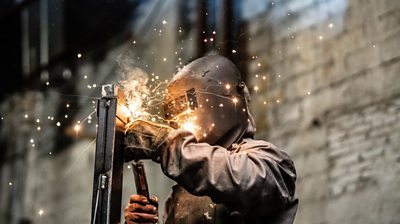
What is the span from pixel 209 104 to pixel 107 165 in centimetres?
56

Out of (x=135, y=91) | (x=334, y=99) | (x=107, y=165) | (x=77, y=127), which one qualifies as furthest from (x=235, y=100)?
(x=77, y=127)

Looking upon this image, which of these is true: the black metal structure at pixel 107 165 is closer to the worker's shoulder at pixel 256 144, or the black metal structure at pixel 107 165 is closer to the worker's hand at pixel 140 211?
the worker's hand at pixel 140 211

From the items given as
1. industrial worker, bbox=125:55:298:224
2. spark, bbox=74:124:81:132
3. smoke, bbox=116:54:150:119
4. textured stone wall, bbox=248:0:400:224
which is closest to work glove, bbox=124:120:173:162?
industrial worker, bbox=125:55:298:224

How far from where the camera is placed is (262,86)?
192 inches

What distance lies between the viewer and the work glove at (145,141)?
2688 mm

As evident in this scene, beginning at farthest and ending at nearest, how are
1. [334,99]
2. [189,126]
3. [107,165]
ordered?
[334,99] < [189,126] < [107,165]

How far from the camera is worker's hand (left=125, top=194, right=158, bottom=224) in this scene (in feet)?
9.66

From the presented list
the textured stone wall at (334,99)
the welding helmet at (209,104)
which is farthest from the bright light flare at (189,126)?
the textured stone wall at (334,99)

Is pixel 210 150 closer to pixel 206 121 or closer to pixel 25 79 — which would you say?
pixel 206 121

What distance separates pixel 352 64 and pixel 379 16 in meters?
0.29

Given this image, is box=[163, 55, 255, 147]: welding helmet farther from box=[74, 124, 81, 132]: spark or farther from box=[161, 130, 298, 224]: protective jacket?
box=[74, 124, 81, 132]: spark

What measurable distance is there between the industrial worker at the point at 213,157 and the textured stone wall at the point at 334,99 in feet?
4.39

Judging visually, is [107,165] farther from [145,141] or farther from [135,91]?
[135,91]

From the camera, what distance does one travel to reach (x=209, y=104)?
9.86 ft
